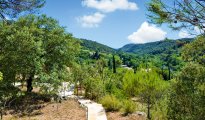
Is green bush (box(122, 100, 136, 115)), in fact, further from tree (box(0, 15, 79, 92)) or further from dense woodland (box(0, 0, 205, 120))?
tree (box(0, 15, 79, 92))

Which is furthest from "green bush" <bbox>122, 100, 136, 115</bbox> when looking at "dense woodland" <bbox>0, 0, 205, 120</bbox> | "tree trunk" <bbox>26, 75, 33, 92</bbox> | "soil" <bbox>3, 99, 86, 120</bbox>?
"tree trunk" <bbox>26, 75, 33, 92</bbox>

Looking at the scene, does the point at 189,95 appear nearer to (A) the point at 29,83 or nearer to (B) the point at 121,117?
(B) the point at 121,117

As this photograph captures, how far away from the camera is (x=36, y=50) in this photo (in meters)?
21.8

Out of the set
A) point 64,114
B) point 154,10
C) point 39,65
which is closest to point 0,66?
point 39,65

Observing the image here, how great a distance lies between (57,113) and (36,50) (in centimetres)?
494

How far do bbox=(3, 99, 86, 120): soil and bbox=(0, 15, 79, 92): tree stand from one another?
177cm

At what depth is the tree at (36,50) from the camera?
2038 cm

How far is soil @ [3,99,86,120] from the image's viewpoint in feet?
58.6

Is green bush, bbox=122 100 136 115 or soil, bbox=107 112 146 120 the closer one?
soil, bbox=107 112 146 120

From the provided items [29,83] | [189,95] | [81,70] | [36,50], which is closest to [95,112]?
[36,50]

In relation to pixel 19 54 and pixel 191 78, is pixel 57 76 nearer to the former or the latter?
pixel 19 54

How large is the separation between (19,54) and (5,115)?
3.99 m

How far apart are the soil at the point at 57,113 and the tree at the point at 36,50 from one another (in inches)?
69.5

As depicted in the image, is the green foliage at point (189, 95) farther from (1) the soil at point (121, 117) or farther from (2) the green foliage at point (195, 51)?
(1) the soil at point (121, 117)
